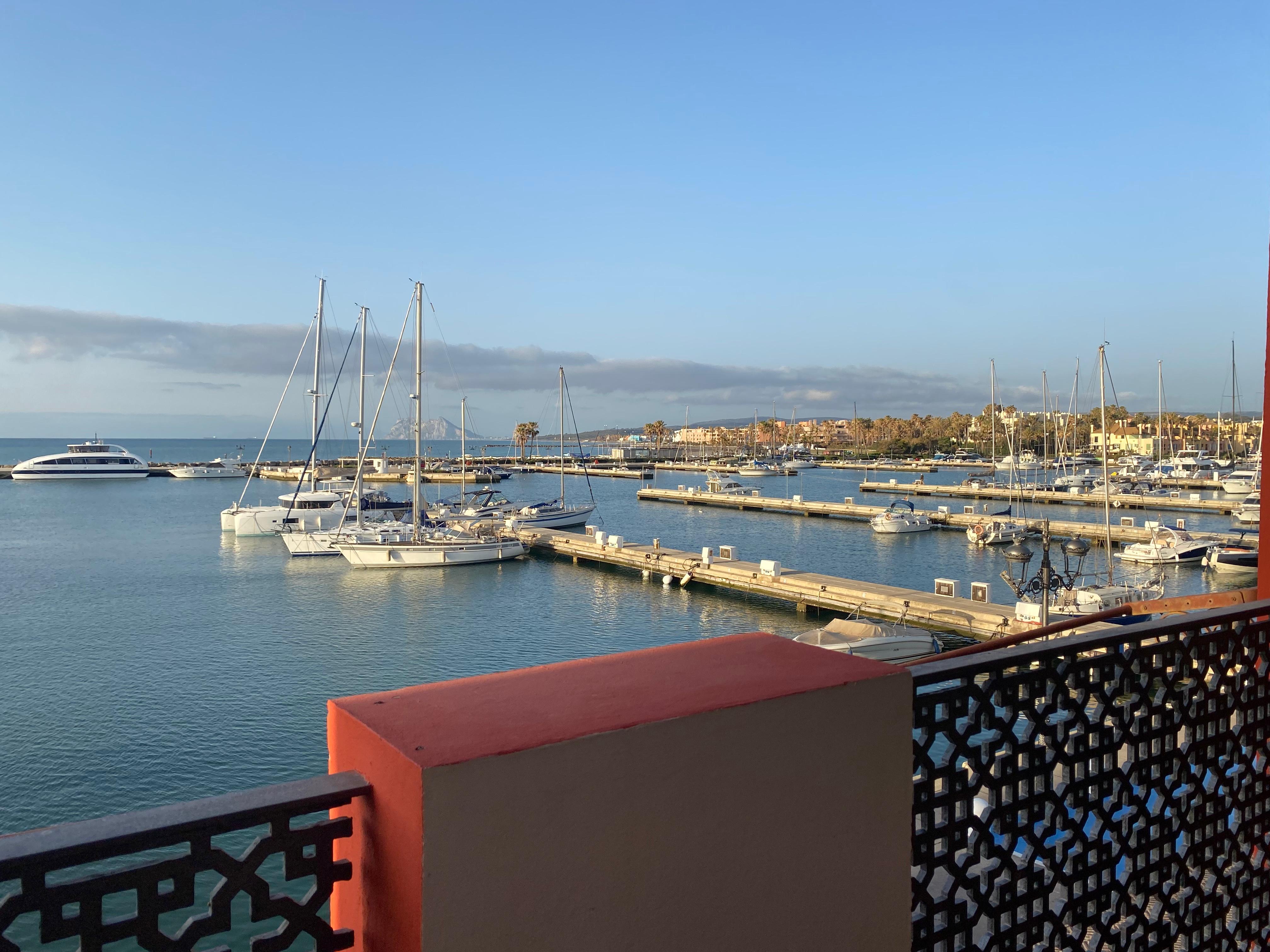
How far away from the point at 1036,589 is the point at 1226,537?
17.9m

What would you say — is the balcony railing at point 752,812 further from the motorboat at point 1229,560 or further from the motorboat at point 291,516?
the motorboat at point 291,516

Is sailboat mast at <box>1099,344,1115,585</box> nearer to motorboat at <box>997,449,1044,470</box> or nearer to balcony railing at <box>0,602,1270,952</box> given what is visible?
balcony railing at <box>0,602,1270,952</box>

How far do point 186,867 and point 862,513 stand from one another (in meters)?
43.7

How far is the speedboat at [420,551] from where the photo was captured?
28.6 metres

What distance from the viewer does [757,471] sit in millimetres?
85062

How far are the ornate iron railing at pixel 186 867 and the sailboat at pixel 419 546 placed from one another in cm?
2787

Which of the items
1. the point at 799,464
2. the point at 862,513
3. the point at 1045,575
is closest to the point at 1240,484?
the point at 862,513

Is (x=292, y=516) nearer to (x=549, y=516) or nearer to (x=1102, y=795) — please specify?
(x=549, y=516)

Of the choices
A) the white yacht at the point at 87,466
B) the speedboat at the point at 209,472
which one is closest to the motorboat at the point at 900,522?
the speedboat at the point at 209,472

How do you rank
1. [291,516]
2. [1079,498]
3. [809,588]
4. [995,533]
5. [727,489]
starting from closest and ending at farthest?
[809,588] → [995,533] → [291,516] → [1079,498] → [727,489]

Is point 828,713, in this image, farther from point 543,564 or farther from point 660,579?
point 543,564

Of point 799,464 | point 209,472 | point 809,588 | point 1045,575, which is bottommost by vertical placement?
point 809,588

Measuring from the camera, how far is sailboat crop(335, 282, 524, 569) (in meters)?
28.7

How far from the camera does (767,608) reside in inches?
856
